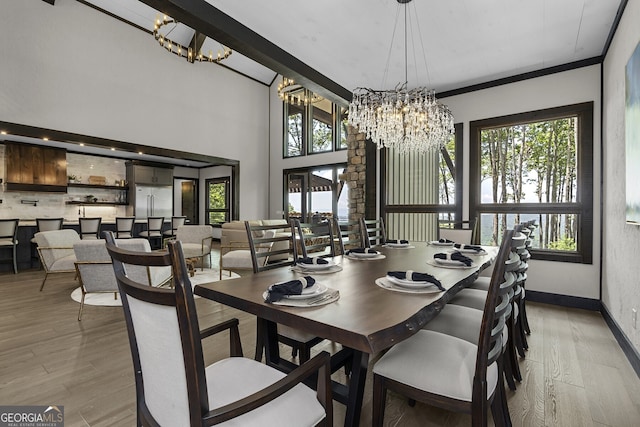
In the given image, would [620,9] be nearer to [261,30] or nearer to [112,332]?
[261,30]

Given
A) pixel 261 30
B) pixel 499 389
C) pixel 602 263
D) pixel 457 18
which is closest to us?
pixel 499 389

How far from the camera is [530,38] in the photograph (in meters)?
3.17

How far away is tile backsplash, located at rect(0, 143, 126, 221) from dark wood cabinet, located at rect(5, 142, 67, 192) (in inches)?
9.2

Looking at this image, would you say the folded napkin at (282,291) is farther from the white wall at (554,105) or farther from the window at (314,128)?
the window at (314,128)

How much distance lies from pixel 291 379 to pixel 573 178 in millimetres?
4308

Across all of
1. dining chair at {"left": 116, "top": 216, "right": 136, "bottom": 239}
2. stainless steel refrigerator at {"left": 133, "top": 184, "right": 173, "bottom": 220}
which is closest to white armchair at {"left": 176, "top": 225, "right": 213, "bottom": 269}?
dining chair at {"left": 116, "top": 216, "right": 136, "bottom": 239}

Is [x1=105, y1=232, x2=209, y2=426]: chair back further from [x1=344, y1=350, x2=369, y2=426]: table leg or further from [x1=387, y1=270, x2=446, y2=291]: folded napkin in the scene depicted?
[x1=387, y1=270, x2=446, y2=291]: folded napkin

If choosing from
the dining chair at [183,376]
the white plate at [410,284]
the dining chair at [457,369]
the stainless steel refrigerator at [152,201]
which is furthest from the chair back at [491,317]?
the stainless steel refrigerator at [152,201]

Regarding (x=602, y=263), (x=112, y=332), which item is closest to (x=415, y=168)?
(x=602, y=263)

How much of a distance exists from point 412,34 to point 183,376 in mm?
3466

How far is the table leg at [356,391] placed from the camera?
1.31 metres

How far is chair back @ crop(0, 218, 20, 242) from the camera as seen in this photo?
5.03 metres

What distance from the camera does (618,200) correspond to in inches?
106

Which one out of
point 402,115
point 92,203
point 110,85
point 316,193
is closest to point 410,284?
point 402,115
